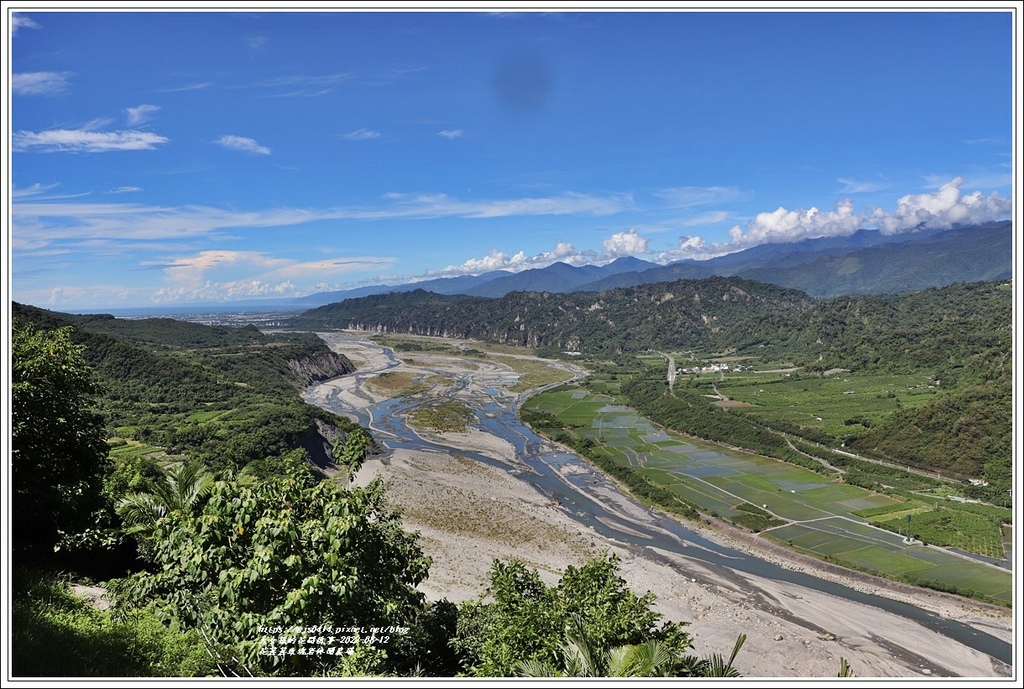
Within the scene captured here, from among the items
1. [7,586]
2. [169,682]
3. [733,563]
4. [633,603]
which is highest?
[7,586]

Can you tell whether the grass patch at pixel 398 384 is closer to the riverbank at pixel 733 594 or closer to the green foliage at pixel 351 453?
the riverbank at pixel 733 594

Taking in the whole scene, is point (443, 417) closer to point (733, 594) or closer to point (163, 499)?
point (733, 594)

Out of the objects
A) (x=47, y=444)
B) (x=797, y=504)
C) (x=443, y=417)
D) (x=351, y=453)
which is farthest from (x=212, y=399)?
(x=351, y=453)

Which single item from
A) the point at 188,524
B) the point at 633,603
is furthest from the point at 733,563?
the point at 188,524

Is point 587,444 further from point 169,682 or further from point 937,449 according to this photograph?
point 169,682

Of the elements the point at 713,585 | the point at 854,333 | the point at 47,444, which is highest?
the point at 854,333

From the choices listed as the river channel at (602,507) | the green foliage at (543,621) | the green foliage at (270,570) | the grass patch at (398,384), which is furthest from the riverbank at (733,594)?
the grass patch at (398,384)
